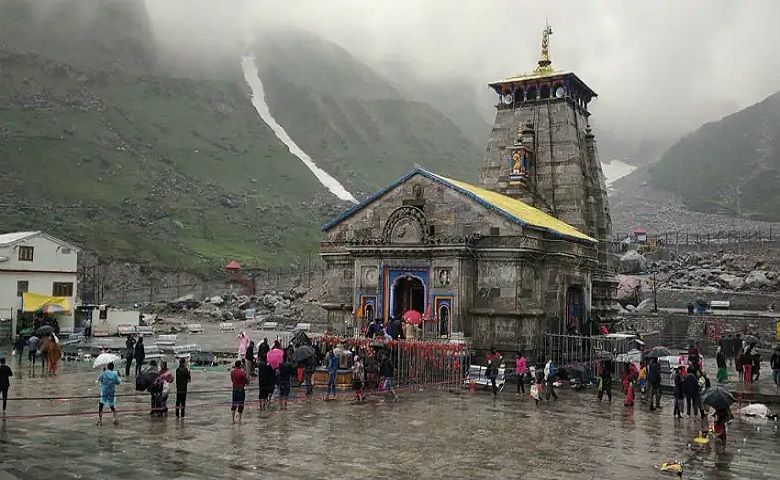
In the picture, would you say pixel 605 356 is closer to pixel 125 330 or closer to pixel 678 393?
pixel 678 393

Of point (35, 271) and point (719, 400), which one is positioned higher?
point (35, 271)

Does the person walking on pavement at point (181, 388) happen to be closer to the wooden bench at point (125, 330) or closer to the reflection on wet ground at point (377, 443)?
the reflection on wet ground at point (377, 443)

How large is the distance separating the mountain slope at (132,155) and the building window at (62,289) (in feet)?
124

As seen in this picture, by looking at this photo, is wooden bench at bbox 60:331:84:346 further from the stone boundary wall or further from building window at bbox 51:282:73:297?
the stone boundary wall

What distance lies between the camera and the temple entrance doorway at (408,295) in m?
32.2

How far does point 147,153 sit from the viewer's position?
132 meters

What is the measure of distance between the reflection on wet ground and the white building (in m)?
23.5

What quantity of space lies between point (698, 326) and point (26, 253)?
4501 cm

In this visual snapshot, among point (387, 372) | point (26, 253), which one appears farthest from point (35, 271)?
point (387, 372)

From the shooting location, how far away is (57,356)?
2800 centimetres

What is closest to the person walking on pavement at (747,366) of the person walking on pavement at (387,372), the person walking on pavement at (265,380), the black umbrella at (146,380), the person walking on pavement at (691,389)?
the person walking on pavement at (691,389)

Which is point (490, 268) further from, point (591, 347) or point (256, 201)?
point (256, 201)

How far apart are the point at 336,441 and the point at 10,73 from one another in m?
150

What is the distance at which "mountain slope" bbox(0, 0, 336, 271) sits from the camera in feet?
318
